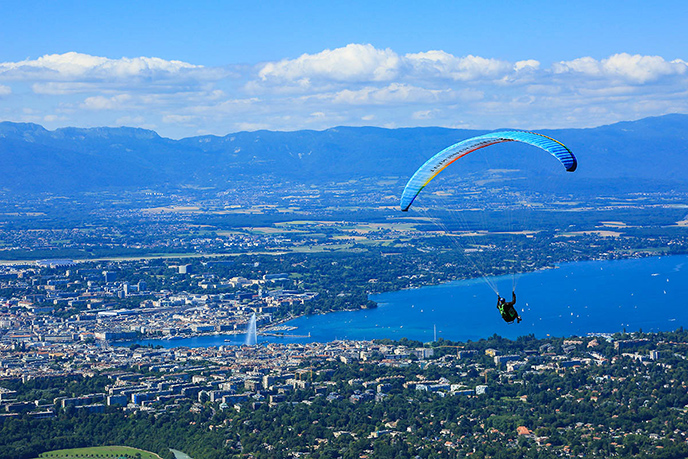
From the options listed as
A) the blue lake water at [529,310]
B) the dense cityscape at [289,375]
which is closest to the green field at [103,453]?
the dense cityscape at [289,375]

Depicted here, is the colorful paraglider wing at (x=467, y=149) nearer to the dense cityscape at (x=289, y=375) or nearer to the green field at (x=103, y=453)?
the dense cityscape at (x=289, y=375)

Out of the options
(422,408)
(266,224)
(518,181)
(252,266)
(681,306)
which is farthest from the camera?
(518,181)

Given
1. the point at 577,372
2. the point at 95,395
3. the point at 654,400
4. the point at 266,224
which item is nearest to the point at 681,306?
the point at 577,372

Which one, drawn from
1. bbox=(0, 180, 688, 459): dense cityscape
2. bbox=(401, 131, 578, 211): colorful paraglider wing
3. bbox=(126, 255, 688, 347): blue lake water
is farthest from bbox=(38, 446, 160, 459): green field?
bbox=(126, 255, 688, 347): blue lake water

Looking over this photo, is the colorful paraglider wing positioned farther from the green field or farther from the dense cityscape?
the green field

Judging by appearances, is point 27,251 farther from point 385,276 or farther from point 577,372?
point 577,372

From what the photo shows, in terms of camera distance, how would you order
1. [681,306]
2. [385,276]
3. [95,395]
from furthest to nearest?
[385,276] < [681,306] < [95,395]
